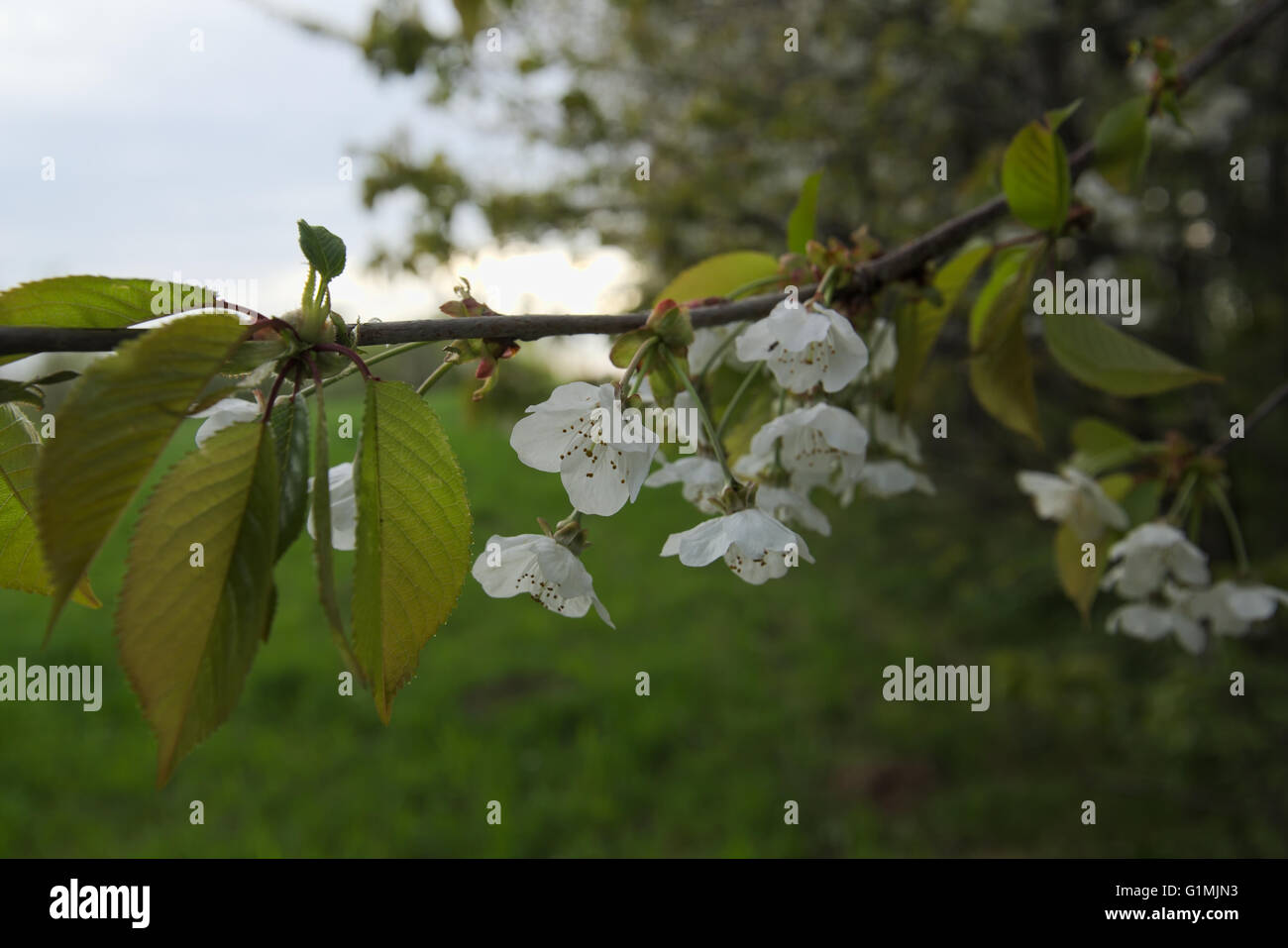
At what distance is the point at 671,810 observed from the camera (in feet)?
10.8

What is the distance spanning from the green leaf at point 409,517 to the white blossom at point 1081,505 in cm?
109

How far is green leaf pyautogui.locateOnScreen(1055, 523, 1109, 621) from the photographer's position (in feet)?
4.39

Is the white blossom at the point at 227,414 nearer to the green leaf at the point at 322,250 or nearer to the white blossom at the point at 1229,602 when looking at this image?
the green leaf at the point at 322,250

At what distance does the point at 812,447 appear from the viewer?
99 cm

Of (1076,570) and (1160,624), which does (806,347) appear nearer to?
(1076,570)

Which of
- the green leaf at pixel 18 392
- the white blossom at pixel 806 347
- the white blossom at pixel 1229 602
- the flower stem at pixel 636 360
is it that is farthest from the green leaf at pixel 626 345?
the white blossom at pixel 1229 602

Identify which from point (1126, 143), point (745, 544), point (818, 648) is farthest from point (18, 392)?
point (818, 648)

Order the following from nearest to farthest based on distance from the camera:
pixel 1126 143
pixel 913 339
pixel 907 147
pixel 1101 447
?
pixel 913 339
pixel 1126 143
pixel 1101 447
pixel 907 147

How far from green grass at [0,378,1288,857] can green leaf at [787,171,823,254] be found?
1948mm

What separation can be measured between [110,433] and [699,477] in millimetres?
555

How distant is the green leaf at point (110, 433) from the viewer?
1.59ft

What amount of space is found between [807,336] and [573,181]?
3.01 metres

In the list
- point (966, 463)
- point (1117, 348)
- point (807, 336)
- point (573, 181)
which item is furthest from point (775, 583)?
point (807, 336)

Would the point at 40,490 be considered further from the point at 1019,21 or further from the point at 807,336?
the point at 1019,21
